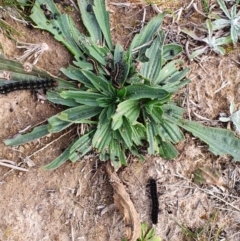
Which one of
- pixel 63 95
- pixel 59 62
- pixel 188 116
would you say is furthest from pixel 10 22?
pixel 188 116

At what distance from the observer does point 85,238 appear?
338cm

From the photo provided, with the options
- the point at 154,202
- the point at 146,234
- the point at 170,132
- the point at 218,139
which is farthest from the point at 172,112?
the point at 146,234

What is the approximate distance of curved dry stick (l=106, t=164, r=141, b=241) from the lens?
3.32 m

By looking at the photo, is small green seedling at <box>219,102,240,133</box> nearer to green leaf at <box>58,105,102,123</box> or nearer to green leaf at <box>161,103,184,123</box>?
green leaf at <box>161,103,184,123</box>

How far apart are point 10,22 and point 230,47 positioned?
1.69 meters

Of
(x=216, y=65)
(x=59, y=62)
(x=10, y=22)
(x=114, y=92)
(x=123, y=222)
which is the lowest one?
(x=123, y=222)

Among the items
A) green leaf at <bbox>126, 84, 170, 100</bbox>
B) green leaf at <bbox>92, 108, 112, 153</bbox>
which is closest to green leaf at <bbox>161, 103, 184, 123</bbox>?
green leaf at <bbox>126, 84, 170, 100</bbox>

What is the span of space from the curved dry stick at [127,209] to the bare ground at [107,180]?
0.08 meters

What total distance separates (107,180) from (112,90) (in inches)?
27.5

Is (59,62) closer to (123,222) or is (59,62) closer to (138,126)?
(138,126)

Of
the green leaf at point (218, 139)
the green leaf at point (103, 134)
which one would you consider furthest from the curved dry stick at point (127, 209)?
the green leaf at point (218, 139)

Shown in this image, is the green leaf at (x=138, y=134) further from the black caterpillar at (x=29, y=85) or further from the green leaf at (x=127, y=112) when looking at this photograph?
the black caterpillar at (x=29, y=85)

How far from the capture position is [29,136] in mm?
3244

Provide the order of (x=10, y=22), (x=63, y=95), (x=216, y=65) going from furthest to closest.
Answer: (x=216, y=65) → (x=10, y=22) → (x=63, y=95)
